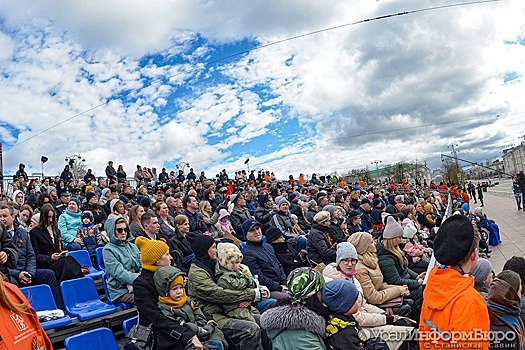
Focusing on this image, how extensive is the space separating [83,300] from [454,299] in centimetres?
471

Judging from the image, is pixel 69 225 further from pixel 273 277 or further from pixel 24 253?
pixel 273 277

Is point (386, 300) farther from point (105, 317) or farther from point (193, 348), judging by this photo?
point (105, 317)

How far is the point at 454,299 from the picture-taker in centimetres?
205

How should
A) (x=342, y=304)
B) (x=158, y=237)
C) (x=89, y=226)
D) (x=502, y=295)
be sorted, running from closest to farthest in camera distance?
(x=502, y=295) < (x=342, y=304) < (x=158, y=237) < (x=89, y=226)

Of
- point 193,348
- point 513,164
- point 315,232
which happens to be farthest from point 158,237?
point 513,164

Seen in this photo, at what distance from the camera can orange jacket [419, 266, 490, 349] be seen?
199 cm

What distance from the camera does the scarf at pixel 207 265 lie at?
4738mm

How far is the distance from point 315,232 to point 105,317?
11.6 feet

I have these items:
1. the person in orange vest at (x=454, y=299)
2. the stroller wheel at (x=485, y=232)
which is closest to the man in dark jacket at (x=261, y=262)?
the person in orange vest at (x=454, y=299)

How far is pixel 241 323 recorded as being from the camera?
431 centimetres

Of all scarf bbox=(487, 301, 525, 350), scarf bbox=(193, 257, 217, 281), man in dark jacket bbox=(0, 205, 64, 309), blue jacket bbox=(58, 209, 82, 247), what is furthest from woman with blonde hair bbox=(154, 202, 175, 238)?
scarf bbox=(487, 301, 525, 350)

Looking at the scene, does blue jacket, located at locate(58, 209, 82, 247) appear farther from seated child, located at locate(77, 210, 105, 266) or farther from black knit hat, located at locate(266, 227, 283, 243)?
black knit hat, located at locate(266, 227, 283, 243)

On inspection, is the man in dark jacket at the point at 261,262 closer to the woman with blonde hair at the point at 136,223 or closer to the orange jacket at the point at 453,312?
the woman with blonde hair at the point at 136,223

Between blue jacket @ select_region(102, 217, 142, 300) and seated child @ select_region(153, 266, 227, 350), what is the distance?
1378 mm
